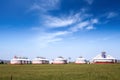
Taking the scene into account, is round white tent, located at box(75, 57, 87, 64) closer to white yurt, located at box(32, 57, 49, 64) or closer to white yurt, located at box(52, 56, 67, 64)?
white yurt, located at box(52, 56, 67, 64)

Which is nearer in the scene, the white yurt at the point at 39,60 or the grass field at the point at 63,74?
the grass field at the point at 63,74

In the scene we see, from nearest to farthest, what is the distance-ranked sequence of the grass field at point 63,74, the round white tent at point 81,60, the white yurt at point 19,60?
1. the grass field at point 63,74
2. the white yurt at point 19,60
3. the round white tent at point 81,60

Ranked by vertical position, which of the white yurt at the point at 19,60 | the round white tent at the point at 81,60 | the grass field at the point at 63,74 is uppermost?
the white yurt at the point at 19,60

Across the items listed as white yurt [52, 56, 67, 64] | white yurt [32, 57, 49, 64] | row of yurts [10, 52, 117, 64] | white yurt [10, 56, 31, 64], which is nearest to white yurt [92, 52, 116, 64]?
row of yurts [10, 52, 117, 64]

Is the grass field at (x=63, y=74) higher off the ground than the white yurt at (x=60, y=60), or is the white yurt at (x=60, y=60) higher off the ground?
the white yurt at (x=60, y=60)

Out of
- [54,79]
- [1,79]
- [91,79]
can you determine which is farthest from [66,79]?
[1,79]

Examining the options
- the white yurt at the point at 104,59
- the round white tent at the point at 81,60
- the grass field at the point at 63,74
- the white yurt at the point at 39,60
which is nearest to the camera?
the grass field at the point at 63,74

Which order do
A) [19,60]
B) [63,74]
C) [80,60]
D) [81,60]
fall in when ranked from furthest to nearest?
[80,60] → [81,60] → [19,60] → [63,74]

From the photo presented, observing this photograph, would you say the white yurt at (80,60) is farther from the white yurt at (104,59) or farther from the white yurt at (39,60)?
the white yurt at (39,60)

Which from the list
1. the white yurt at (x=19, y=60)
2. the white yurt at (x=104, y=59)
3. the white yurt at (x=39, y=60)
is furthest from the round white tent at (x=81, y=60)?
the white yurt at (x=19, y=60)

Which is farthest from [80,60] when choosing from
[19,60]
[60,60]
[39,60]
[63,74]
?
[63,74]

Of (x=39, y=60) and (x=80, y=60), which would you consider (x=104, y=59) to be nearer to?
(x=80, y=60)

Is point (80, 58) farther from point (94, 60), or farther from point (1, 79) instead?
point (1, 79)

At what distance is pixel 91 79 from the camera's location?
102ft
